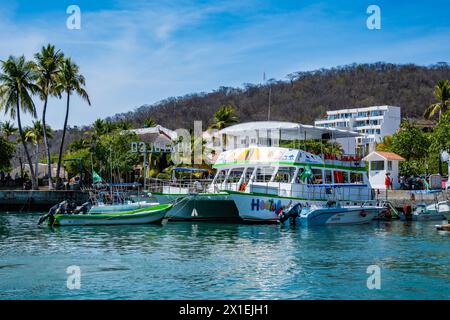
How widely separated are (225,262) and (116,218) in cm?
1734

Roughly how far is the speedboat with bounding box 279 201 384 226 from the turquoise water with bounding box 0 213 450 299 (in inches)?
62.4

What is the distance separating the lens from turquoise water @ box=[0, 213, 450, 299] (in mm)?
17875

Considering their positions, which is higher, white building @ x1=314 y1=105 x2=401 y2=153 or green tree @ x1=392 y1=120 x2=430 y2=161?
white building @ x1=314 y1=105 x2=401 y2=153

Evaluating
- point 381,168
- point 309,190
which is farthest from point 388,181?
point 309,190

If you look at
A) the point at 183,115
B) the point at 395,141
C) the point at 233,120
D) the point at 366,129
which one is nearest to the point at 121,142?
the point at 233,120

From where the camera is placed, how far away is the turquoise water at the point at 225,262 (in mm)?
17875

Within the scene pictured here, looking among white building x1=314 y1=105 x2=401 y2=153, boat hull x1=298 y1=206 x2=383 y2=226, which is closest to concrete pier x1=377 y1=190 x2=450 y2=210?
boat hull x1=298 y1=206 x2=383 y2=226

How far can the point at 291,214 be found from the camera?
126ft

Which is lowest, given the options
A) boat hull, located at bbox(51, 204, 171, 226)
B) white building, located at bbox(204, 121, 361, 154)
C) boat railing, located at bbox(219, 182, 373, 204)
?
boat hull, located at bbox(51, 204, 171, 226)

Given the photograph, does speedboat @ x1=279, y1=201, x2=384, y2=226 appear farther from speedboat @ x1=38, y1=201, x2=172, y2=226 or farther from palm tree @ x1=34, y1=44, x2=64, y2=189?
palm tree @ x1=34, y1=44, x2=64, y2=189

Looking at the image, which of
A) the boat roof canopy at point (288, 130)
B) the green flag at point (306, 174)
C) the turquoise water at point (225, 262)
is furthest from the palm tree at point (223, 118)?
the turquoise water at point (225, 262)

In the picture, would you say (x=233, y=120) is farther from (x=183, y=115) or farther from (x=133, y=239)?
(x=183, y=115)

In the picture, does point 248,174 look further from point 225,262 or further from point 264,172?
point 225,262

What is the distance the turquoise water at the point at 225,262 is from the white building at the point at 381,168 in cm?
1923
